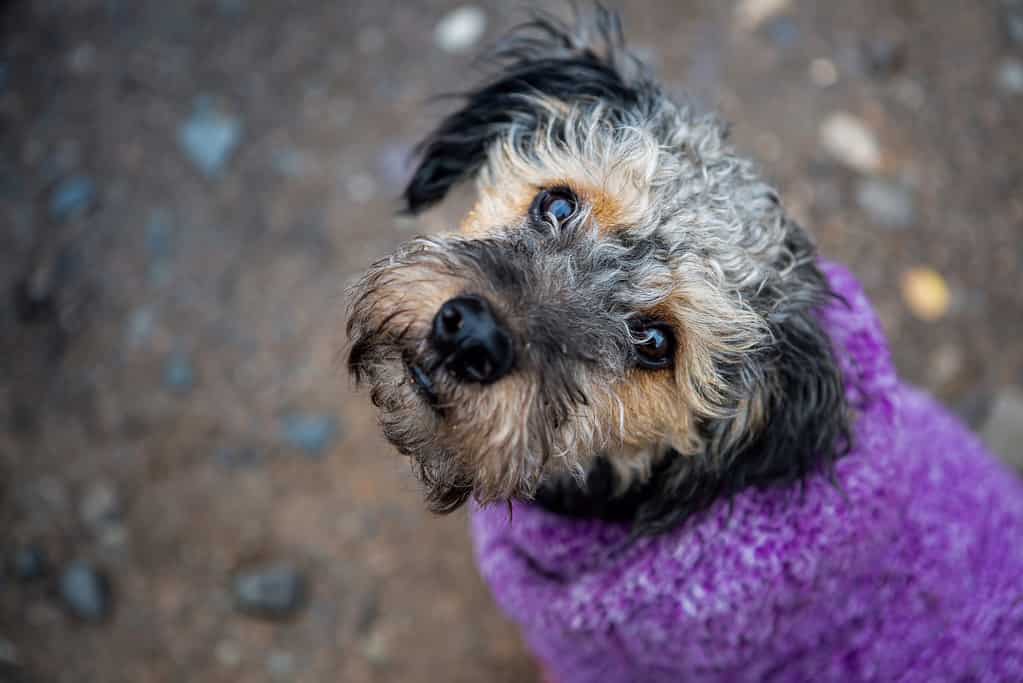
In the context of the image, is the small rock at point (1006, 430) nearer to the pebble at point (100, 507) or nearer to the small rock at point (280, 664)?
the small rock at point (280, 664)

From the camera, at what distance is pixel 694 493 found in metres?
1.94

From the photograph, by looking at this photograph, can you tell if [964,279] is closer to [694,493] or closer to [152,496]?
[694,493]

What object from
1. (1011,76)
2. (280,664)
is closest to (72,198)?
(280,664)

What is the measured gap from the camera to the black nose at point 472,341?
5.25 ft

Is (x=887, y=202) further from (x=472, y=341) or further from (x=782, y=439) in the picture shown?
(x=472, y=341)

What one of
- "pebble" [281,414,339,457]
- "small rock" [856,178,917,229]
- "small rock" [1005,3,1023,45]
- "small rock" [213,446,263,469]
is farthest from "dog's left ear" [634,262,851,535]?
"small rock" [1005,3,1023,45]

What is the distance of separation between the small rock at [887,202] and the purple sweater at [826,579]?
5.67 feet

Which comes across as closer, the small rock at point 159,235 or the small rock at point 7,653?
the small rock at point 7,653

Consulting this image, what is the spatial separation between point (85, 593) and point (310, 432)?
3.27 ft

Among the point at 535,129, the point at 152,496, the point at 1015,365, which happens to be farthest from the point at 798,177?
the point at 152,496

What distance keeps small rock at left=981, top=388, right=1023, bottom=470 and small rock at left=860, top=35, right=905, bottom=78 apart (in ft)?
5.39

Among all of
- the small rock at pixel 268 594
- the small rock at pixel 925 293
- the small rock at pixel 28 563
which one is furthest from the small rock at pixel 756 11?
the small rock at pixel 28 563

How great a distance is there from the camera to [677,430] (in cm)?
198

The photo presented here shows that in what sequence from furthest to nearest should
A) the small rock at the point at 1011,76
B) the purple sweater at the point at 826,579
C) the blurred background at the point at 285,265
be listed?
the small rock at the point at 1011,76 < the blurred background at the point at 285,265 < the purple sweater at the point at 826,579
